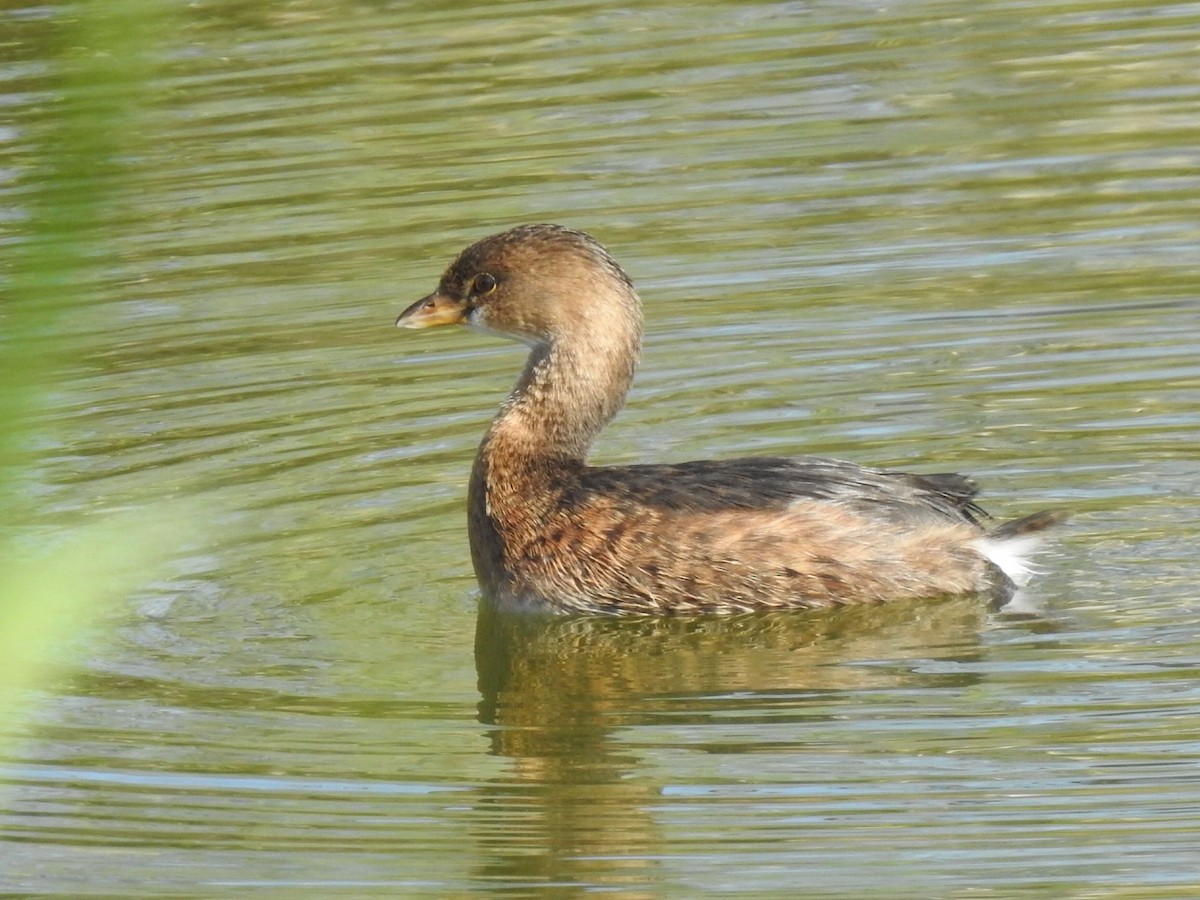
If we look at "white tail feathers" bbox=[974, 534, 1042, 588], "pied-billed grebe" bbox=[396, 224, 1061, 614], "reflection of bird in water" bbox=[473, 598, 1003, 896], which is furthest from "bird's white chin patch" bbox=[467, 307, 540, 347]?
"white tail feathers" bbox=[974, 534, 1042, 588]

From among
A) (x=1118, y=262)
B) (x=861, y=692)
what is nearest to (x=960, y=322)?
(x=1118, y=262)

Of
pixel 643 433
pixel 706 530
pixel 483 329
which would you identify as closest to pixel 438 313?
pixel 483 329

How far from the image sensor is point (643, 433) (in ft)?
24.9

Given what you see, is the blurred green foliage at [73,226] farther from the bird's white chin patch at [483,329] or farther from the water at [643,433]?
the bird's white chin patch at [483,329]

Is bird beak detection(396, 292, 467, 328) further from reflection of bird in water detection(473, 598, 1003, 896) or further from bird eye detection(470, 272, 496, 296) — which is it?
reflection of bird in water detection(473, 598, 1003, 896)

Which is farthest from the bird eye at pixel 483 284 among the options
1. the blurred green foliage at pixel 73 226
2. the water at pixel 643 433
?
the blurred green foliage at pixel 73 226

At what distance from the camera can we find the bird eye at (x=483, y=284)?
6785 mm

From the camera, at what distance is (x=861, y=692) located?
524 cm

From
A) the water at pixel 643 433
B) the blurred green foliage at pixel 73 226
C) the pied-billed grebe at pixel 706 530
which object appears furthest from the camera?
the pied-billed grebe at pixel 706 530

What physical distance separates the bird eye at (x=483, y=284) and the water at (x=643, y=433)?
0.77 metres

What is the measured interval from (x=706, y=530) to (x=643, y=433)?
63.3 inches

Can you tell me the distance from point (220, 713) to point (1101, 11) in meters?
8.53

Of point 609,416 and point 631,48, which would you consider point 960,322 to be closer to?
point 609,416

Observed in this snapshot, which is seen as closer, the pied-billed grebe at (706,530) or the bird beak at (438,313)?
the pied-billed grebe at (706,530)
